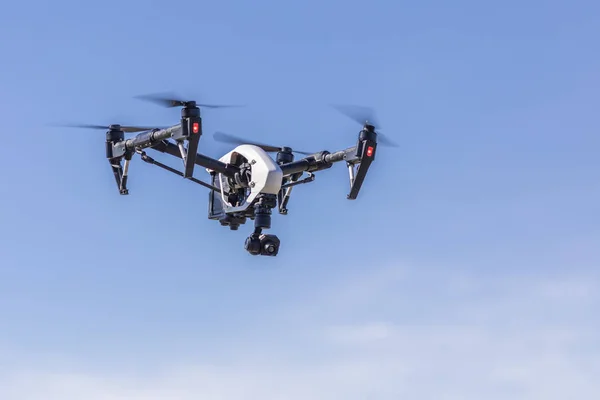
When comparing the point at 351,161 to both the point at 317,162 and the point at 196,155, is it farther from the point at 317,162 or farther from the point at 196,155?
the point at 196,155

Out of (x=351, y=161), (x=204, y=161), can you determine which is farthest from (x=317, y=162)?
(x=204, y=161)

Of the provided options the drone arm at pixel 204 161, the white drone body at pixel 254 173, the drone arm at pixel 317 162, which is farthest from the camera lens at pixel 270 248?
the drone arm at pixel 317 162

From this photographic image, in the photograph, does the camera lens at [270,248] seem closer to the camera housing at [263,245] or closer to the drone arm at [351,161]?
the camera housing at [263,245]

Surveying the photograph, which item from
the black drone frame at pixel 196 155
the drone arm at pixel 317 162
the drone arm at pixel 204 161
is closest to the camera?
the black drone frame at pixel 196 155

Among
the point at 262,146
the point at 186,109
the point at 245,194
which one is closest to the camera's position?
the point at 186,109

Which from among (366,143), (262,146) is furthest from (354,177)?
(262,146)

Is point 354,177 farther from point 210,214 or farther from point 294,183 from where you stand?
point 210,214

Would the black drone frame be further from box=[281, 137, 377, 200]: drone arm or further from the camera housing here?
the camera housing

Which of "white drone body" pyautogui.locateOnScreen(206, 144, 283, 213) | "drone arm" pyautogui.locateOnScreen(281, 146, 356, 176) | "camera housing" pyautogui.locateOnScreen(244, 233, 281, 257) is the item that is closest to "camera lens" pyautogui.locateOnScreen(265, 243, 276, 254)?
"camera housing" pyautogui.locateOnScreen(244, 233, 281, 257)
